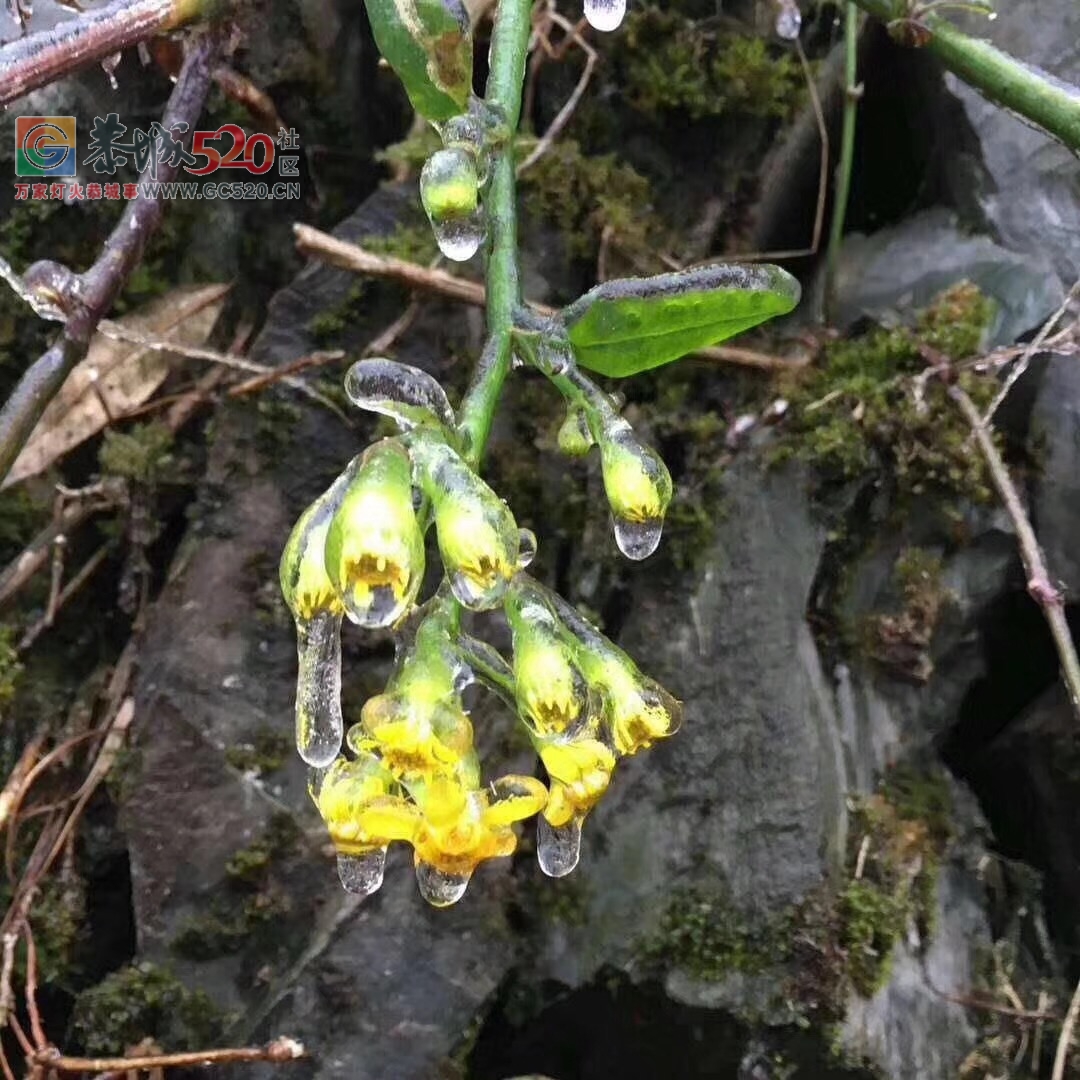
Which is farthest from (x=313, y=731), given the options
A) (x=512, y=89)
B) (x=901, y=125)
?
(x=901, y=125)

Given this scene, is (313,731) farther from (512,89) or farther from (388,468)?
(512,89)

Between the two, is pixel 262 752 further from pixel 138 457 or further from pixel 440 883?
Answer: pixel 440 883

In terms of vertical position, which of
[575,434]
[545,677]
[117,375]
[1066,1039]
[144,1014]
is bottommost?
[1066,1039]

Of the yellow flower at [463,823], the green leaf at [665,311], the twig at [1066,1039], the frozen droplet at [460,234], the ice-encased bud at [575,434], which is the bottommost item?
the twig at [1066,1039]

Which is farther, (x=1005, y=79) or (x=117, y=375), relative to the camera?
(x=117, y=375)

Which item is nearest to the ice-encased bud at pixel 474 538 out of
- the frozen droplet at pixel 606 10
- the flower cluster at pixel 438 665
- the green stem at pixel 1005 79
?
the flower cluster at pixel 438 665

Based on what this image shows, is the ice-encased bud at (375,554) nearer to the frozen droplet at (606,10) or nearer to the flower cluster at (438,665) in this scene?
the flower cluster at (438,665)

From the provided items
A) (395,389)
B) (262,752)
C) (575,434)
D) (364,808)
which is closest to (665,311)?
(575,434)
